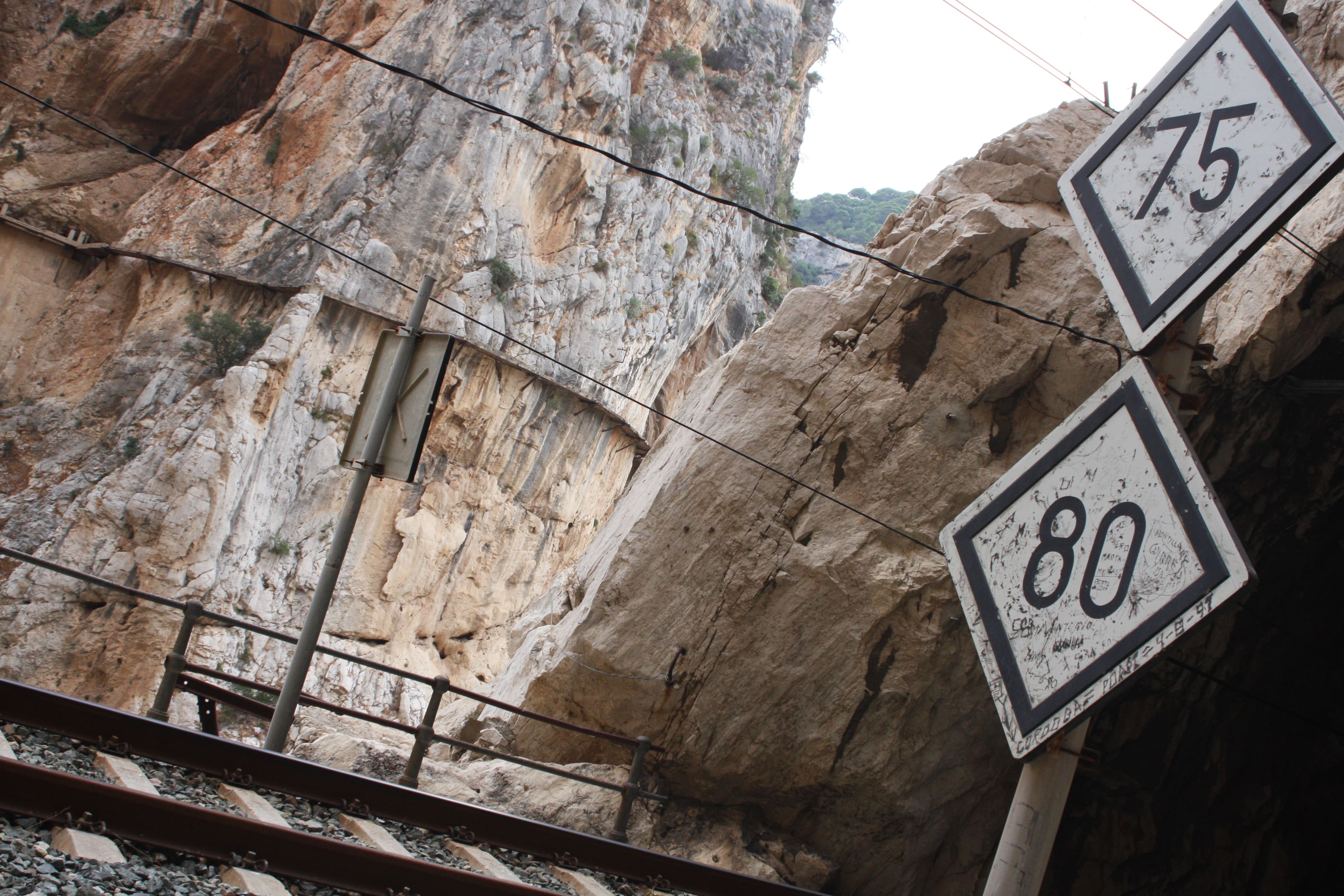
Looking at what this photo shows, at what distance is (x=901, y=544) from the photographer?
6773mm

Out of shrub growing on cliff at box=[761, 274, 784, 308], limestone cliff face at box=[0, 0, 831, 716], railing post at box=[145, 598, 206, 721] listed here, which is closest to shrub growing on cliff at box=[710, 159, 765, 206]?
limestone cliff face at box=[0, 0, 831, 716]

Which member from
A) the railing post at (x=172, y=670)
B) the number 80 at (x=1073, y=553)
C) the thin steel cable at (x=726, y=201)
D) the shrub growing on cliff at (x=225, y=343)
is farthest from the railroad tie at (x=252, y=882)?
the shrub growing on cliff at (x=225, y=343)

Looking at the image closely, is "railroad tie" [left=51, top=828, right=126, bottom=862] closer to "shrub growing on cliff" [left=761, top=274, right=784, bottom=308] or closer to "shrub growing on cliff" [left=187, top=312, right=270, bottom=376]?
"shrub growing on cliff" [left=187, top=312, right=270, bottom=376]

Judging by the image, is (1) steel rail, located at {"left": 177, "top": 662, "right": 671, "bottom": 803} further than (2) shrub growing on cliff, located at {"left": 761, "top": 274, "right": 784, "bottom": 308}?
No

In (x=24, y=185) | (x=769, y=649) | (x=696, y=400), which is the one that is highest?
(x=24, y=185)

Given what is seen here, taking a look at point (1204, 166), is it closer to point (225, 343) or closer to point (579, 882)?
point (579, 882)

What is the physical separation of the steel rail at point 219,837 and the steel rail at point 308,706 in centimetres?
166

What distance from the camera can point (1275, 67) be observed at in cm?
238

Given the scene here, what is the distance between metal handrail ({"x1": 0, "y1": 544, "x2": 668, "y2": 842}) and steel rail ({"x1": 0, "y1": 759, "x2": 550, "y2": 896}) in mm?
1587

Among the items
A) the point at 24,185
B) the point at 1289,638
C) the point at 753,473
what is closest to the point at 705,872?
the point at 753,473

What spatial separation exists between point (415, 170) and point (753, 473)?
18.3 metres

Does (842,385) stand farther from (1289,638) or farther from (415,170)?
(415,170)

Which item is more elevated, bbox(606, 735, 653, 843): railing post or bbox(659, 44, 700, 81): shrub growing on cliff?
bbox(659, 44, 700, 81): shrub growing on cliff

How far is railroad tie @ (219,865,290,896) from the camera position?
2.94 meters
